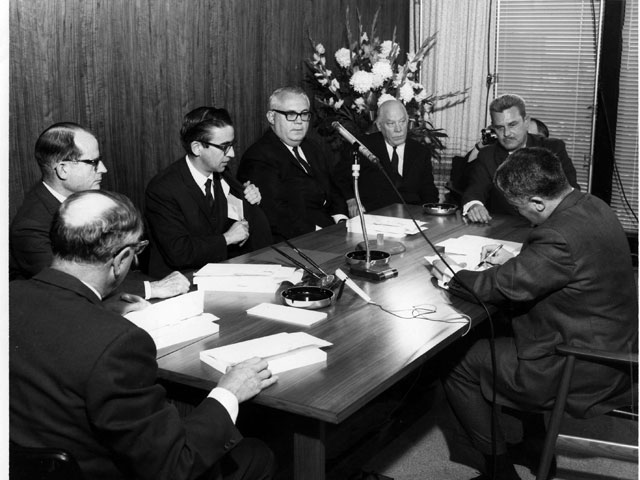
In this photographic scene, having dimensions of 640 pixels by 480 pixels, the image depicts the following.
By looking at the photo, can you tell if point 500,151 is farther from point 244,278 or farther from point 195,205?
point 244,278

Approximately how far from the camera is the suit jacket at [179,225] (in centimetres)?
356

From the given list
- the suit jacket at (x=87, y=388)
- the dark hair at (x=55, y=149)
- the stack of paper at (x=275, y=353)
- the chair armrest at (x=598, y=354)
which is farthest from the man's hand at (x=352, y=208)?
the suit jacket at (x=87, y=388)

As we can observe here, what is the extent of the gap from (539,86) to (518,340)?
4146 millimetres

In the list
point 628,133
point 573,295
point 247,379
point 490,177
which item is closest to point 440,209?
point 490,177

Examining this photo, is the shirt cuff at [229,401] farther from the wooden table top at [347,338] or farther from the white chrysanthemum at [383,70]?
the white chrysanthemum at [383,70]

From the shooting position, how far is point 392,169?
5.16 metres

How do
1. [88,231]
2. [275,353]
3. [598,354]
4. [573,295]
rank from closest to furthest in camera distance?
[88,231] → [275,353] → [598,354] → [573,295]

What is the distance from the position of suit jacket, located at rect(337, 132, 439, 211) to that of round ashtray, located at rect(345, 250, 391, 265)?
6.19 feet

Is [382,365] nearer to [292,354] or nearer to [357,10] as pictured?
[292,354]

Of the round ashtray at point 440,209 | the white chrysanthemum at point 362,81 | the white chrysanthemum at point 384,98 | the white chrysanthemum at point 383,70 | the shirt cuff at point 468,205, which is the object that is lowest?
the round ashtray at point 440,209

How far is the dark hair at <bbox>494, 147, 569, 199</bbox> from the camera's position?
9.01 feet

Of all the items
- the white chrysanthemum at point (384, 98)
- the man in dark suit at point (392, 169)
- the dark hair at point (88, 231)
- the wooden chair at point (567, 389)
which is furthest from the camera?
the white chrysanthemum at point (384, 98)

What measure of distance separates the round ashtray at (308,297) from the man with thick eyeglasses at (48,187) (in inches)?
23.0

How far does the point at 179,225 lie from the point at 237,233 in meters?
0.27
